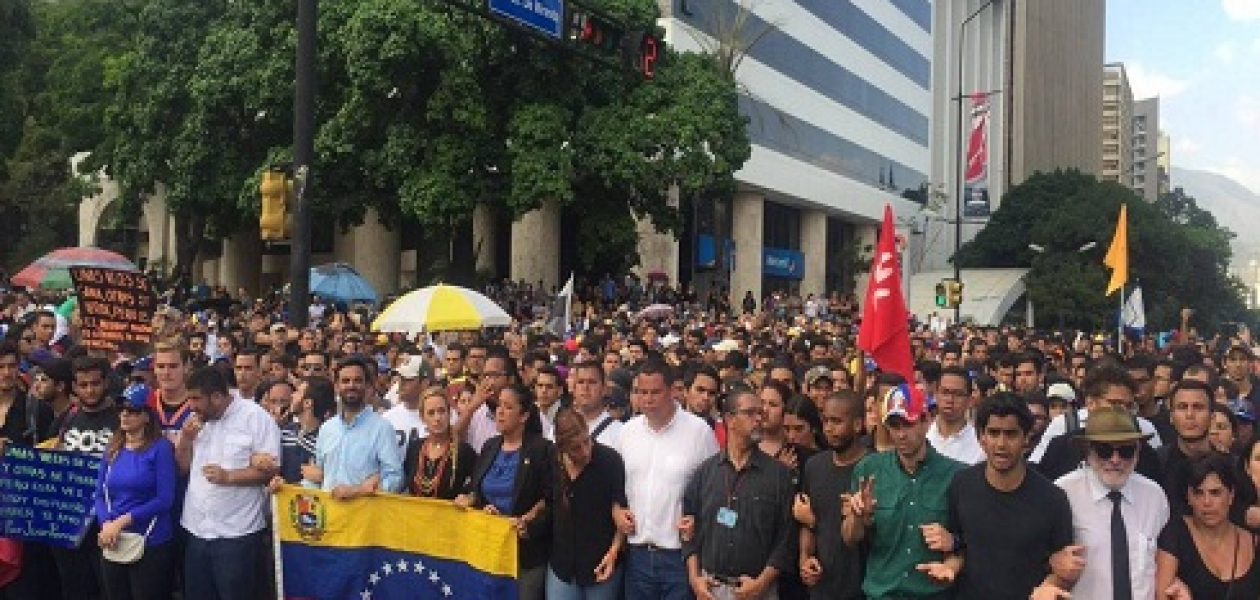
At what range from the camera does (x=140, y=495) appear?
24.3 feet

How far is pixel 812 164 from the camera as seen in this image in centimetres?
5047

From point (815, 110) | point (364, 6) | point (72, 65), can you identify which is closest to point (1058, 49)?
point (815, 110)

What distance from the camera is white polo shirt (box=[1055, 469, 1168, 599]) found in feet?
17.1

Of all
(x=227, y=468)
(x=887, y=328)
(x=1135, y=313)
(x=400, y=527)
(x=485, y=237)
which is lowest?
(x=400, y=527)

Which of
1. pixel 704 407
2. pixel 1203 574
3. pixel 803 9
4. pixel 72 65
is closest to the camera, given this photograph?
pixel 1203 574

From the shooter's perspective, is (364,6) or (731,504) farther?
(364,6)

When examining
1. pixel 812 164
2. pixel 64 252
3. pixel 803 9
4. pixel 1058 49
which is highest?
pixel 1058 49

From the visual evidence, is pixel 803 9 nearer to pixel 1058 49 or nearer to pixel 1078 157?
pixel 1058 49

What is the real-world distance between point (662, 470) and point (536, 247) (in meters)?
28.9

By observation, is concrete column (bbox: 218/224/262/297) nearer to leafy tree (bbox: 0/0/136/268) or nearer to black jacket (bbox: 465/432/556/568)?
leafy tree (bbox: 0/0/136/268)

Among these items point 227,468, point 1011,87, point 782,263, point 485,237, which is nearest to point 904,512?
point 227,468

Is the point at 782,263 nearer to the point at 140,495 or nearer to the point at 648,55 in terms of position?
the point at 648,55

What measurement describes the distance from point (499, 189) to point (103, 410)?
69.3ft

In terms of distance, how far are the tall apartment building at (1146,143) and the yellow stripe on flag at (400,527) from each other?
176m
